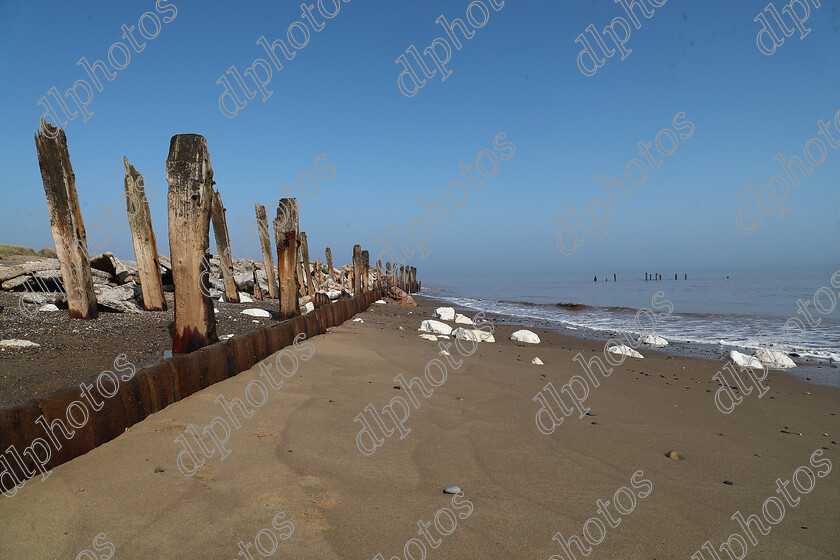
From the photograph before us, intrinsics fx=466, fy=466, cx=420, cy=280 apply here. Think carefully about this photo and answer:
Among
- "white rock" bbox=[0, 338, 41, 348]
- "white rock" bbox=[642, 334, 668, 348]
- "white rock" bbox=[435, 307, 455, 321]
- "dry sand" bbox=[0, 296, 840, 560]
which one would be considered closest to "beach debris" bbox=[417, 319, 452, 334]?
"white rock" bbox=[435, 307, 455, 321]

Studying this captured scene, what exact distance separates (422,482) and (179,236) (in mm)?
3452

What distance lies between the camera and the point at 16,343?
5.07 meters

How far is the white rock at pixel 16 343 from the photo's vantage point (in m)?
5.02

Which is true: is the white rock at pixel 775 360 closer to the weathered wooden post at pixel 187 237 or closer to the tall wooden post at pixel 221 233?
the weathered wooden post at pixel 187 237

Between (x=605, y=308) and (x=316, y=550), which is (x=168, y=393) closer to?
(x=316, y=550)

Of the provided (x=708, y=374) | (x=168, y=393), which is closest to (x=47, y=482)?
(x=168, y=393)

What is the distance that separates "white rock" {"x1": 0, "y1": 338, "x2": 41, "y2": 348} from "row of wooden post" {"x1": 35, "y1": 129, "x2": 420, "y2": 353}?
1860 millimetres

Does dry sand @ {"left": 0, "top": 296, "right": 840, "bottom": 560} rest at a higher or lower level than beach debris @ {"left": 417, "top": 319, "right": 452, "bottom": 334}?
higher

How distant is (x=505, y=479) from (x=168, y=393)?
2545 millimetres

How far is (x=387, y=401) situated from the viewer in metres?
4.33

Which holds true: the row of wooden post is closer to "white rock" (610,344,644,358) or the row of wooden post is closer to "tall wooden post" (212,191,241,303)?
"tall wooden post" (212,191,241,303)

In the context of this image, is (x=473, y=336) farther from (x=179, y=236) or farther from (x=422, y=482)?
(x=422, y=482)

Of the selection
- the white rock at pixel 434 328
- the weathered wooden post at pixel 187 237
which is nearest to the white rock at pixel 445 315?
the white rock at pixel 434 328

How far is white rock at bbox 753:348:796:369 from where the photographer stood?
800 centimetres
